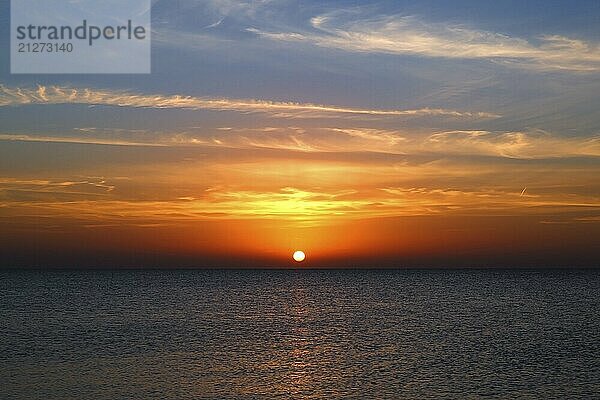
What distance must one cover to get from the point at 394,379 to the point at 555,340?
29.3 metres

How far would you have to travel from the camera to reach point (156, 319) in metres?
86.6

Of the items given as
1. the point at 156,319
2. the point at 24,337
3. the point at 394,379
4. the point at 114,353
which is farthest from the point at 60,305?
the point at 394,379

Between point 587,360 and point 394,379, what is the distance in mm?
17549

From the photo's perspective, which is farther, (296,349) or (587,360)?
(296,349)

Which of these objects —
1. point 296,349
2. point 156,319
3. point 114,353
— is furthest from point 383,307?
point 114,353

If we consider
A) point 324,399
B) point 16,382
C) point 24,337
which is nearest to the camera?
point 324,399

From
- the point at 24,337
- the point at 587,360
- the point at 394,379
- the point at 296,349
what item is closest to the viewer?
the point at 394,379

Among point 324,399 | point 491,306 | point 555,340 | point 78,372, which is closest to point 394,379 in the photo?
point 324,399

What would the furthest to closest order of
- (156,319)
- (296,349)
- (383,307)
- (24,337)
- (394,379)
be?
(383,307), (156,319), (24,337), (296,349), (394,379)

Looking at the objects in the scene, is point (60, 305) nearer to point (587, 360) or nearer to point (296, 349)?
point (296, 349)

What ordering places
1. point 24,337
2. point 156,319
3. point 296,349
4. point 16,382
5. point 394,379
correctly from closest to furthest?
point 16,382, point 394,379, point 296,349, point 24,337, point 156,319

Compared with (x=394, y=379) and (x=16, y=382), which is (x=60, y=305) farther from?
(x=394, y=379)

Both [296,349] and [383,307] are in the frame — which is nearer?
[296,349]

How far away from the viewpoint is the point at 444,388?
41094mm
